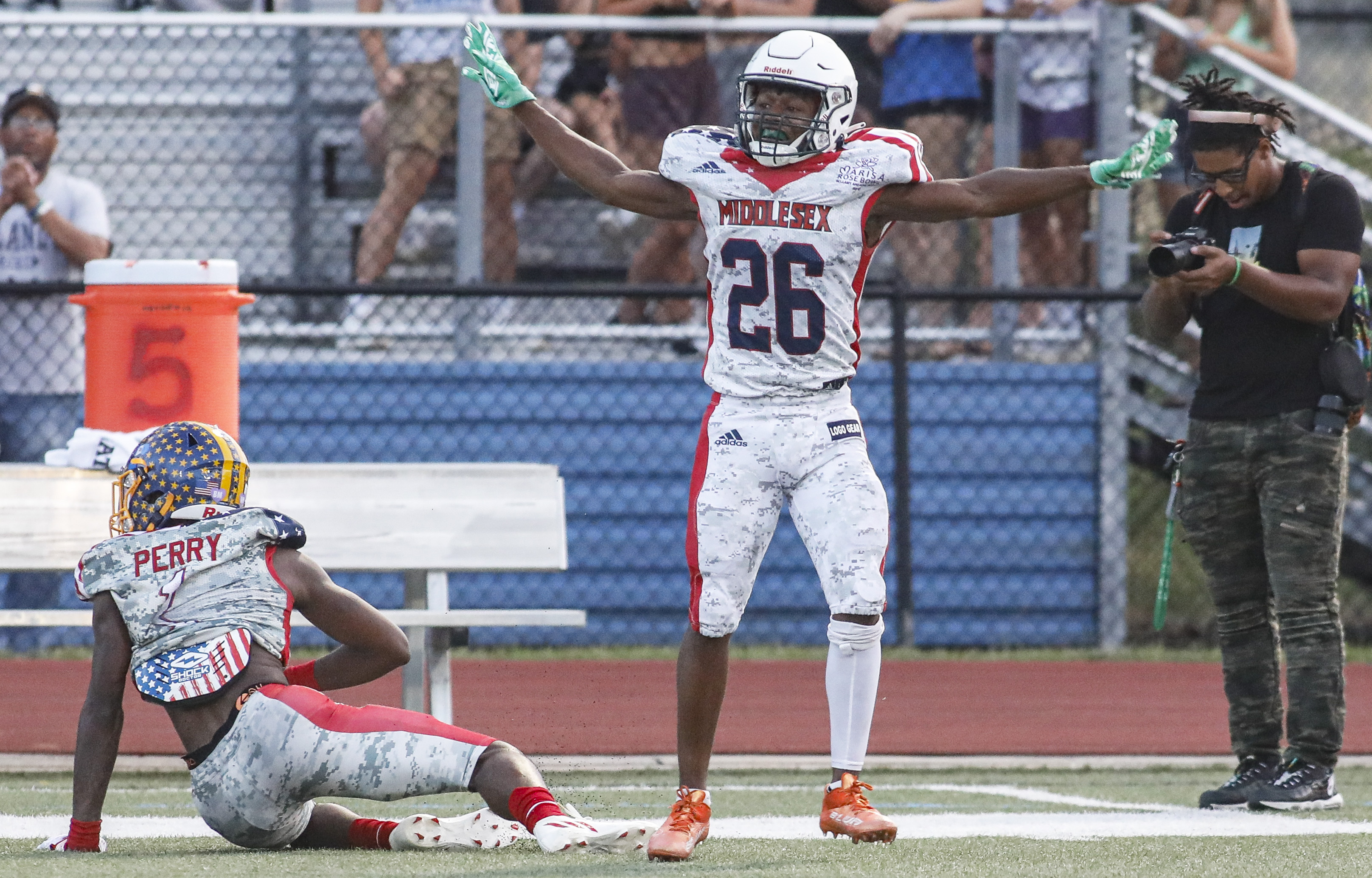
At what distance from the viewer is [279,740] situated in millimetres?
4180

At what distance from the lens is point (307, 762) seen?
4.18 meters

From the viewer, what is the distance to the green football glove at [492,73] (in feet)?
16.2

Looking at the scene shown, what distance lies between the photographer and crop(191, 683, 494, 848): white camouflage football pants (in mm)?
4184

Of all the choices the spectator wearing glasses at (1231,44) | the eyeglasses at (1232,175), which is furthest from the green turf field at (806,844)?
the spectator wearing glasses at (1231,44)

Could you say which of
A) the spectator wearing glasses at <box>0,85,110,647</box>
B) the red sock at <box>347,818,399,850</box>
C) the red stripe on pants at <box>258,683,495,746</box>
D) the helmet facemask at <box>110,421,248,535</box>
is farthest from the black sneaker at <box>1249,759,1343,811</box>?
the spectator wearing glasses at <box>0,85,110,647</box>

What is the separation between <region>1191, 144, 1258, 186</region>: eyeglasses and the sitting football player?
2537mm

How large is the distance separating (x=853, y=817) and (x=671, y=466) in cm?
556

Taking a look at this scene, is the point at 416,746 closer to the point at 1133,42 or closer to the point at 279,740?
the point at 279,740

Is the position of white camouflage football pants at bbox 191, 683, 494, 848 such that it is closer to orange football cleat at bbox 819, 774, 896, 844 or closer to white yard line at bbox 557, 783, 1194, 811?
orange football cleat at bbox 819, 774, 896, 844

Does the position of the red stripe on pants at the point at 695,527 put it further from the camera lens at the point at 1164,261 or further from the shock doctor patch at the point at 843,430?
the camera lens at the point at 1164,261

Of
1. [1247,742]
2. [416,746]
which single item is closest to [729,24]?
[1247,742]

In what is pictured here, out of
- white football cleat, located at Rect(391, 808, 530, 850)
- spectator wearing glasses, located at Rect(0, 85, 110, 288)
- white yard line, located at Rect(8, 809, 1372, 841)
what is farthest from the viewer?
spectator wearing glasses, located at Rect(0, 85, 110, 288)

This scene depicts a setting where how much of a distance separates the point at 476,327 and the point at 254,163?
1.45 metres

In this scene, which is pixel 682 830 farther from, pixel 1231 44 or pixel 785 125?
pixel 1231 44
